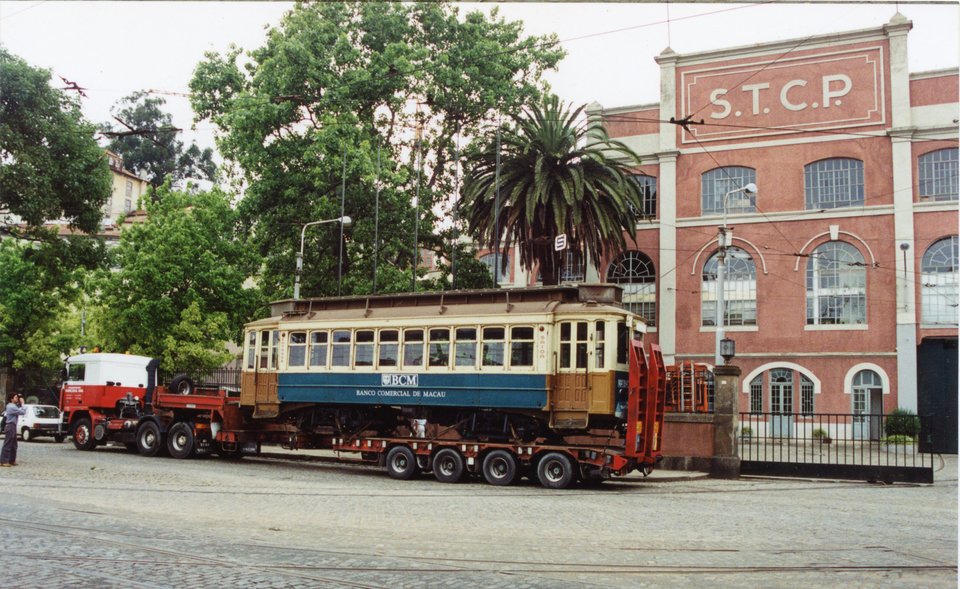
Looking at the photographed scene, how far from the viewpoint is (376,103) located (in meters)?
33.8

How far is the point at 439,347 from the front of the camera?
768 inches

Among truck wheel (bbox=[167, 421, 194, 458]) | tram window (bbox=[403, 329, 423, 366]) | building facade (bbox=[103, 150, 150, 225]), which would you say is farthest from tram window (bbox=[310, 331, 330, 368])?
building facade (bbox=[103, 150, 150, 225])

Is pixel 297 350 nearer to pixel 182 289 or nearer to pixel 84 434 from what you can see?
pixel 84 434

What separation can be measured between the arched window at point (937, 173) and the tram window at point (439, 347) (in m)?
23.2

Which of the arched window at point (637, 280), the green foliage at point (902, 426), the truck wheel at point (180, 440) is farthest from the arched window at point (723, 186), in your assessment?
the truck wheel at point (180, 440)

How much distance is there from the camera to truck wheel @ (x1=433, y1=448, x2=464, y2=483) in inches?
747

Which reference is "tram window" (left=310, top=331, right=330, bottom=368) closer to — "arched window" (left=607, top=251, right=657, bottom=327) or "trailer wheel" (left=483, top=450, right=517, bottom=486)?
"trailer wheel" (left=483, top=450, right=517, bottom=486)

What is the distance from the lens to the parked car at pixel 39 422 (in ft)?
101

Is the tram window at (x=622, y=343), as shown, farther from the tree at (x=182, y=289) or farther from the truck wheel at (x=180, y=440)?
the tree at (x=182, y=289)

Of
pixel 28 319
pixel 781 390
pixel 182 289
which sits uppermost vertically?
pixel 182 289

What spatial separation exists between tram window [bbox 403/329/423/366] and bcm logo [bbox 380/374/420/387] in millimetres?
281

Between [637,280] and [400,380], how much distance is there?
20387 mm

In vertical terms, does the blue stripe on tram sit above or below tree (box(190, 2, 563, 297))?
below

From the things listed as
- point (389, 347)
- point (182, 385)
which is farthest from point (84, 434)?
point (389, 347)
